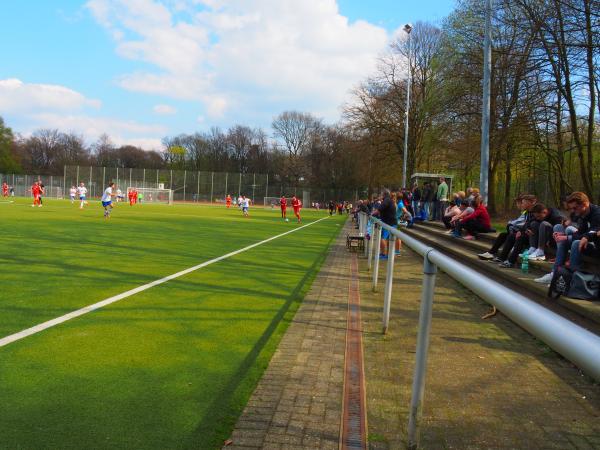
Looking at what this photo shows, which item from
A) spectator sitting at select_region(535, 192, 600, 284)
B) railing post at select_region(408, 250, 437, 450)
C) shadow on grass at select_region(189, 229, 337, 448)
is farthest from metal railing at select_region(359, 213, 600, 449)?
spectator sitting at select_region(535, 192, 600, 284)

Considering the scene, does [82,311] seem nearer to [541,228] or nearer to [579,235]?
[579,235]

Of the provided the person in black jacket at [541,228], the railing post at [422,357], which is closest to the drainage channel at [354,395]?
the railing post at [422,357]

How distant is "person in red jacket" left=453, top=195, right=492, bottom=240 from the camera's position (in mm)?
12812

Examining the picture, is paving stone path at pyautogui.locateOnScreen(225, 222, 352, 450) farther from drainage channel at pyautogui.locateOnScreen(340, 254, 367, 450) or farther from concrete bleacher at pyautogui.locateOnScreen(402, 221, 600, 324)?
concrete bleacher at pyautogui.locateOnScreen(402, 221, 600, 324)

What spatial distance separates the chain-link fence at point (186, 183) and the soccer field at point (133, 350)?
6945cm

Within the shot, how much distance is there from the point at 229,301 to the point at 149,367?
2635 millimetres

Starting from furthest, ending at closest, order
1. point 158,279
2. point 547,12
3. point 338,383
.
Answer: point 547,12, point 158,279, point 338,383

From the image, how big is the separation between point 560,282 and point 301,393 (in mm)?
3738

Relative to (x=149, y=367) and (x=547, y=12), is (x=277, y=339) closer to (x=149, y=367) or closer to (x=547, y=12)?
(x=149, y=367)

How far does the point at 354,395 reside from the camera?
11.9 feet

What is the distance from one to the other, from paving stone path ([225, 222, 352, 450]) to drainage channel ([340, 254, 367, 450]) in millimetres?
52

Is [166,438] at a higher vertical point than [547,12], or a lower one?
lower

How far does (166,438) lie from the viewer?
2.87 m

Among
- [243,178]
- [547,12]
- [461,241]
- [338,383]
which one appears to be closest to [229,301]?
[338,383]
